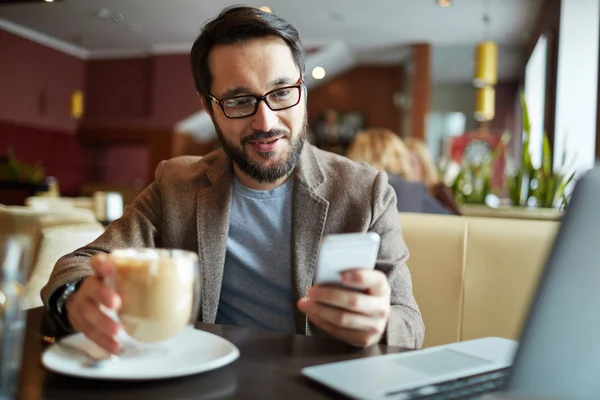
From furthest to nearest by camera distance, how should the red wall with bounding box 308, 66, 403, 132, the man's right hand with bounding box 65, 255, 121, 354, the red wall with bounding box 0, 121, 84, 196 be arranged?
the red wall with bounding box 308, 66, 403, 132 < the red wall with bounding box 0, 121, 84, 196 < the man's right hand with bounding box 65, 255, 121, 354

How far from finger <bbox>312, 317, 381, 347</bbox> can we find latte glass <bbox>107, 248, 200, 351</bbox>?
8.1 inches

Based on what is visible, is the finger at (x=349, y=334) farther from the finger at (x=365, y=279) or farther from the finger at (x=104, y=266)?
the finger at (x=104, y=266)

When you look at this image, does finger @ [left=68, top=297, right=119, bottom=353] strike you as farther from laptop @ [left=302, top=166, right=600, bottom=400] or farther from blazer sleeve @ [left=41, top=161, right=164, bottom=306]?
laptop @ [left=302, top=166, right=600, bottom=400]

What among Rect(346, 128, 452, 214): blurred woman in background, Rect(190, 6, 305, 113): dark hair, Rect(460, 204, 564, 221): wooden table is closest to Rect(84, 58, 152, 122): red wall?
Rect(346, 128, 452, 214): blurred woman in background

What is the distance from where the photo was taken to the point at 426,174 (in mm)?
4098

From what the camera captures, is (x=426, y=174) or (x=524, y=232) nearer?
(x=524, y=232)

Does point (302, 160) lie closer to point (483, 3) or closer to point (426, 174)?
point (426, 174)

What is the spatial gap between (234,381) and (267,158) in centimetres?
69

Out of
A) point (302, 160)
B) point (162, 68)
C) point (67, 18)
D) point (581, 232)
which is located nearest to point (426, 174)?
point (302, 160)

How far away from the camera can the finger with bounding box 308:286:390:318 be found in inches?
31.9

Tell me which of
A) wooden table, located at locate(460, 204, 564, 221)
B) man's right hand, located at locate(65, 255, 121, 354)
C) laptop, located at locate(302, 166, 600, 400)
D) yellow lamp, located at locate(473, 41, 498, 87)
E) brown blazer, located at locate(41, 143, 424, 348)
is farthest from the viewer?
yellow lamp, located at locate(473, 41, 498, 87)

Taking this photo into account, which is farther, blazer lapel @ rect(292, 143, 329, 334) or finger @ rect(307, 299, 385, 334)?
blazer lapel @ rect(292, 143, 329, 334)

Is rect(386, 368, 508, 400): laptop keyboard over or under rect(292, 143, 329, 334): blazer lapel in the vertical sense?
under

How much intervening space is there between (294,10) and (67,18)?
3505 mm
